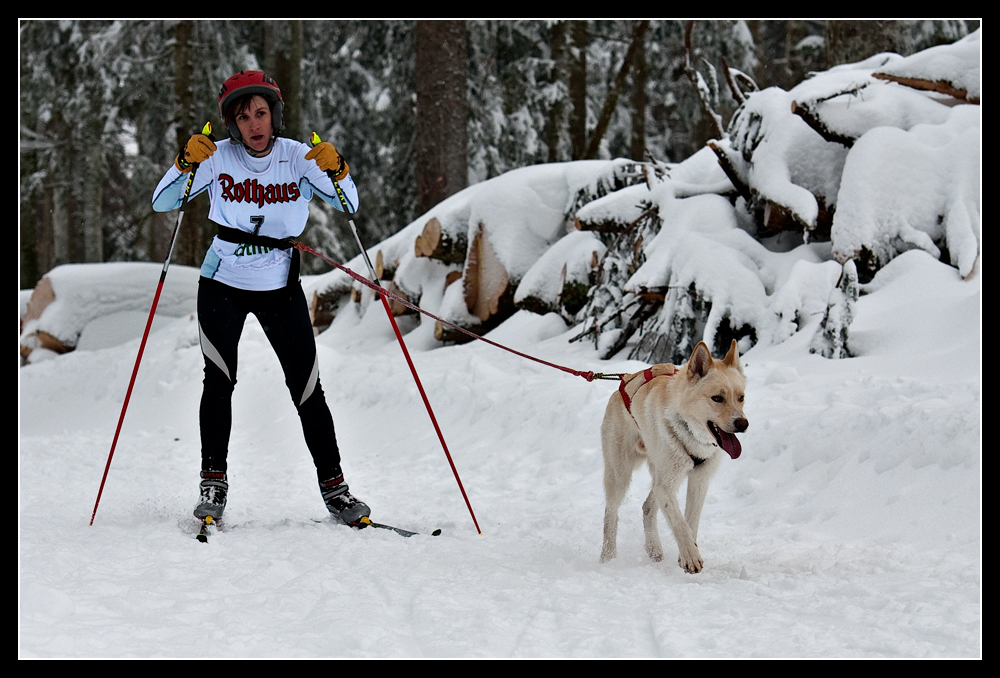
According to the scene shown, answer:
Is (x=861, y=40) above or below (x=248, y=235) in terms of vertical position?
above

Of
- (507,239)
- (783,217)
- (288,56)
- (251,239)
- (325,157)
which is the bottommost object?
(507,239)

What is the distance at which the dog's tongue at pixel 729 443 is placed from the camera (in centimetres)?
346

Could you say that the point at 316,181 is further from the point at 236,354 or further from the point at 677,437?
the point at 677,437

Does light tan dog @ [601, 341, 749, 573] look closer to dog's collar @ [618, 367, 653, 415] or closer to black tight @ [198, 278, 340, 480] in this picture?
dog's collar @ [618, 367, 653, 415]

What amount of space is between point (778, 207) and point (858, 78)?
147 cm

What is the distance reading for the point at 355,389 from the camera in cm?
859

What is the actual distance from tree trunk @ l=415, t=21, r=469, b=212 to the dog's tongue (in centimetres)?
933

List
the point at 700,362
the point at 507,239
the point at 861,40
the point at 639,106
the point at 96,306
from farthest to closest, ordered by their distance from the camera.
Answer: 1. the point at 639,106
2. the point at 96,306
3. the point at 861,40
4. the point at 507,239
5. the point at 700,362

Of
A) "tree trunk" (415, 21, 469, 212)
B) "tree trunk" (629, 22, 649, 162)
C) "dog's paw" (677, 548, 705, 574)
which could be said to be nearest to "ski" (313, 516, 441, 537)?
"dog's paw" (677, 548, 705, 574)

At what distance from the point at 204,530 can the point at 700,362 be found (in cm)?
257

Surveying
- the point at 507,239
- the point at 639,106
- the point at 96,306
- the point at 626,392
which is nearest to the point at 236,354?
the point at 626,392

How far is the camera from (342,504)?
4.49 meters

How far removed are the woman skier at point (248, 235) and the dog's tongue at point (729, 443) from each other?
1982mm

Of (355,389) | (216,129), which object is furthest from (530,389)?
(216,129)
